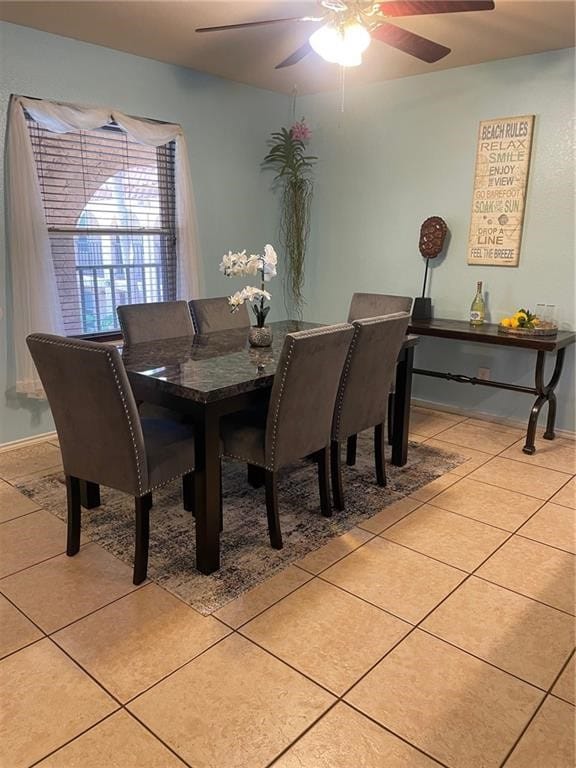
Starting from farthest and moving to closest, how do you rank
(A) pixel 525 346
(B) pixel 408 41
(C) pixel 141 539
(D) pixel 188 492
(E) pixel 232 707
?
1. (A) pixel 525 346
2. (D) pixel 188 492
3. (B) pixel 408 41
4. (C) pixel 141 539
5. (E) pixel 232 707

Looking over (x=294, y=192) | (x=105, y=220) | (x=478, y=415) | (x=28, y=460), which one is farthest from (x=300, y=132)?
(x=28, y=460)

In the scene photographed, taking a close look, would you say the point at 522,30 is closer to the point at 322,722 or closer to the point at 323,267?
the point at 323,267

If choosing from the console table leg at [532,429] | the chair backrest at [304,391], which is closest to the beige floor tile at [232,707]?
the chair backrest at [304,391]

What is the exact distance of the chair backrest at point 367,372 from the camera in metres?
2.64

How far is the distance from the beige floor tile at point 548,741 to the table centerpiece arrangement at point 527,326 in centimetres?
241

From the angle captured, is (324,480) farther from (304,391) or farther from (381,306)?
(381,306)

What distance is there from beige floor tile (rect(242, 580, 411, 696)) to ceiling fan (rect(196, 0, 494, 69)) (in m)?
2.28

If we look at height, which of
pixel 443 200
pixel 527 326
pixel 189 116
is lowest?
pixel 527 326

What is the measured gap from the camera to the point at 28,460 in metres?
3.38

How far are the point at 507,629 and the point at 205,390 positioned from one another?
1363 mm

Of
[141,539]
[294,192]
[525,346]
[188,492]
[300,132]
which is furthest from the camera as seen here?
[294,192]

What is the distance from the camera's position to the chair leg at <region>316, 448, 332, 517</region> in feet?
8.69

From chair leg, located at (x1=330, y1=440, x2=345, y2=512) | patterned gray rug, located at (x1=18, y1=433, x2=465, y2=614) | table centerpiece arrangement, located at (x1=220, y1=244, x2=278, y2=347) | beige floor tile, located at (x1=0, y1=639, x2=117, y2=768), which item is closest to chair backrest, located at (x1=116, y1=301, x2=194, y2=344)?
table centerpiece arrangement, located at (x1=220, y1=244, x2=278, y2=347)

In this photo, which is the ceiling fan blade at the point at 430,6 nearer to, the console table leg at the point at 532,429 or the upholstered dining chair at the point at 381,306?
the upholstered dining chair at the point at 381,306
